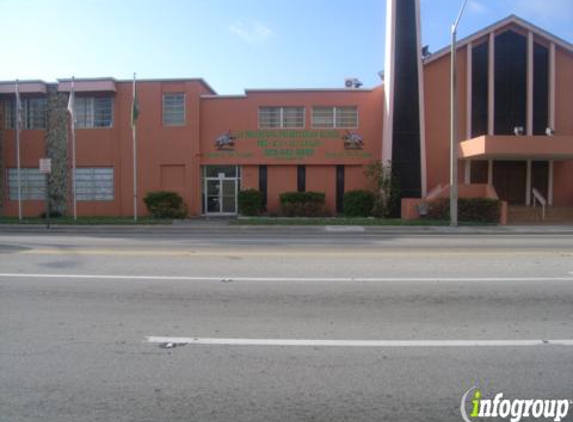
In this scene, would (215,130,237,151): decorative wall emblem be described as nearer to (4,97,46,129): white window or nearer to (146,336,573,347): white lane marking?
(4,97,46,129): white window

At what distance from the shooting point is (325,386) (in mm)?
4125

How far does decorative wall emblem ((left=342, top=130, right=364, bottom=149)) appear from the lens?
26.5 m

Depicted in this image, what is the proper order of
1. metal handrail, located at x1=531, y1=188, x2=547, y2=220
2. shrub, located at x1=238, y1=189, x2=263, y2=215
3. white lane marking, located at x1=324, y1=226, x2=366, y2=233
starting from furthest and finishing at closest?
1. shrub, located at x1=238, y1=189, x2=263, y2=215
2. metal handrail, located at x1=531, y1=188, x2=547, y2=220
3. white lane marking, located at x1=324, y1=226, x2=366, y2=233

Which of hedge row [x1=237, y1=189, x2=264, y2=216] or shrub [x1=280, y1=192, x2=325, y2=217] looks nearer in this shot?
shrub [x1=280, y1=192, x2=325, y2=217]

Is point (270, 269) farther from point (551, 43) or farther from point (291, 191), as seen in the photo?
point (551, 43)

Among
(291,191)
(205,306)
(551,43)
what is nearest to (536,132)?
(551,43)

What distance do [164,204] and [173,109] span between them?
5.82 meters

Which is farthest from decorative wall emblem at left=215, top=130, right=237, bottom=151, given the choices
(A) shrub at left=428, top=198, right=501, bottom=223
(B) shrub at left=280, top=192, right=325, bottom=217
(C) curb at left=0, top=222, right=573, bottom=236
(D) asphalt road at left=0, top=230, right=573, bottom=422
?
(D) asphalt road at left=0, top=230, right=573, bottom=422

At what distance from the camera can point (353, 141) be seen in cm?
2647

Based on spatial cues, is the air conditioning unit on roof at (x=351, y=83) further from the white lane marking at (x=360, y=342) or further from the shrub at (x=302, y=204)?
the white lane marking at (x=360, y=342)

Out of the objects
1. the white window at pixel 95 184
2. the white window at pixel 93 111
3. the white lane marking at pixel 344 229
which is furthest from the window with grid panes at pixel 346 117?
the white window at pixel 95 184

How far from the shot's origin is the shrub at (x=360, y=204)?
82.6 ft

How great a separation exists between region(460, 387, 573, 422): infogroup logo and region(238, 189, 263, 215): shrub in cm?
2178

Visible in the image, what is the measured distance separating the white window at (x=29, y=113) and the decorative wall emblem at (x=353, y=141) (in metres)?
17.8
